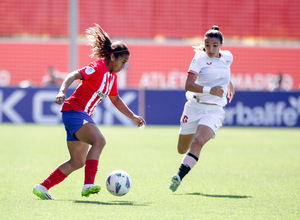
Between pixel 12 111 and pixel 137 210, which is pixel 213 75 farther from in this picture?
pixel 12 111

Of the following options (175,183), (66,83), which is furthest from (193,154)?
(66,83)

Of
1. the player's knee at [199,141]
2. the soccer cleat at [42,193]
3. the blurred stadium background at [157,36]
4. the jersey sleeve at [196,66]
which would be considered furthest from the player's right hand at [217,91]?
the blurred stadium background at [157,36]

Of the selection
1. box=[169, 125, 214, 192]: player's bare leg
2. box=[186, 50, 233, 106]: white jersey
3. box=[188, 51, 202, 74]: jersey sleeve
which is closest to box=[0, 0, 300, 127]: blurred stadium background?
box=[186, 50, 233, 106]: white jersey

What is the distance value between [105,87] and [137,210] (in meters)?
1.62

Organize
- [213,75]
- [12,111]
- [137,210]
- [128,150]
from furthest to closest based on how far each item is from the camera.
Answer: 1. [12,111]
2. [128,150]
3. [213,75]
4. [137,210]

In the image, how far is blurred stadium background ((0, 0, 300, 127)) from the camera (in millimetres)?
30859

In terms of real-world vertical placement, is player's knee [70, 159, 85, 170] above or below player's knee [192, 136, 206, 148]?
Result: below

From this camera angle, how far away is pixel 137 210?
19.1 ft

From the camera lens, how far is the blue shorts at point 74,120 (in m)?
6.55

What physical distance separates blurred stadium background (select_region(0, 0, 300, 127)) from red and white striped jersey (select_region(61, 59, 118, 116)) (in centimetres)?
2368

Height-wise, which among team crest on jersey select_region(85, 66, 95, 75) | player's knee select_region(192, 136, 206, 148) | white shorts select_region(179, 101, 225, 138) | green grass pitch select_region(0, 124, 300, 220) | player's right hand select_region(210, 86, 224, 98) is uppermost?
team crest on jersey select_region(85, 66, 95, 75)

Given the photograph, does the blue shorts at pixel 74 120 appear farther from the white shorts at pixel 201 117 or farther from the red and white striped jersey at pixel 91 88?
the white shorts at pixel 201 117

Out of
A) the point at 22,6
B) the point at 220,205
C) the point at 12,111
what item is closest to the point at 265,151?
the point at 220,205

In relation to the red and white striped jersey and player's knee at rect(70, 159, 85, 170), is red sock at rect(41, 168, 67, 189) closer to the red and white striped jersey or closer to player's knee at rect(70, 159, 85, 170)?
player's knee at rect(70, 159, 85, 170)
